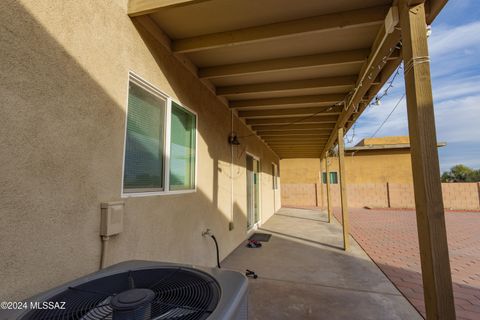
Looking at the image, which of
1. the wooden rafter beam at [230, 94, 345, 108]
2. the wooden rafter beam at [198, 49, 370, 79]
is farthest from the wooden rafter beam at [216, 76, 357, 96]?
the wooden rafter beam at [198, 49, 370, 79]

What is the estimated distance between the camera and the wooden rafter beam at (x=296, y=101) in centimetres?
396

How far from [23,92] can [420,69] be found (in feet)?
7.51

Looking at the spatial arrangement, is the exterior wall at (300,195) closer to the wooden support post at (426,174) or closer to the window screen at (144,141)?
the window screen at (144,141)

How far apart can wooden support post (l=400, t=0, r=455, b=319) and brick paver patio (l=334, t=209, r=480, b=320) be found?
158cm

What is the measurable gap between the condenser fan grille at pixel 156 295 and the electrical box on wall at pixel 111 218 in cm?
56

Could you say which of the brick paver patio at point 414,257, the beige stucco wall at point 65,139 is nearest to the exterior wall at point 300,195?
the brick paver patio at point 414,257

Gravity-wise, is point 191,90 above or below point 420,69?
above

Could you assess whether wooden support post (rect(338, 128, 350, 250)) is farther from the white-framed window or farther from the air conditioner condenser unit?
the air conditioner condenser unit

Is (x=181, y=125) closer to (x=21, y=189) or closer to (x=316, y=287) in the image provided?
(x=21, y=189)

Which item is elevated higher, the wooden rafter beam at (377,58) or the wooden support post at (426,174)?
the wooden rafter beam at (377,58)

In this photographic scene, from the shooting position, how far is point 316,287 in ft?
10.1

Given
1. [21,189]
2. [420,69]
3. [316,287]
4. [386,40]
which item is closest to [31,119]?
[21,189]

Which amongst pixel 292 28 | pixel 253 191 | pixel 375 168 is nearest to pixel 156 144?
pixel 292 28

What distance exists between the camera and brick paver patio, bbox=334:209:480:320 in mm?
2820
